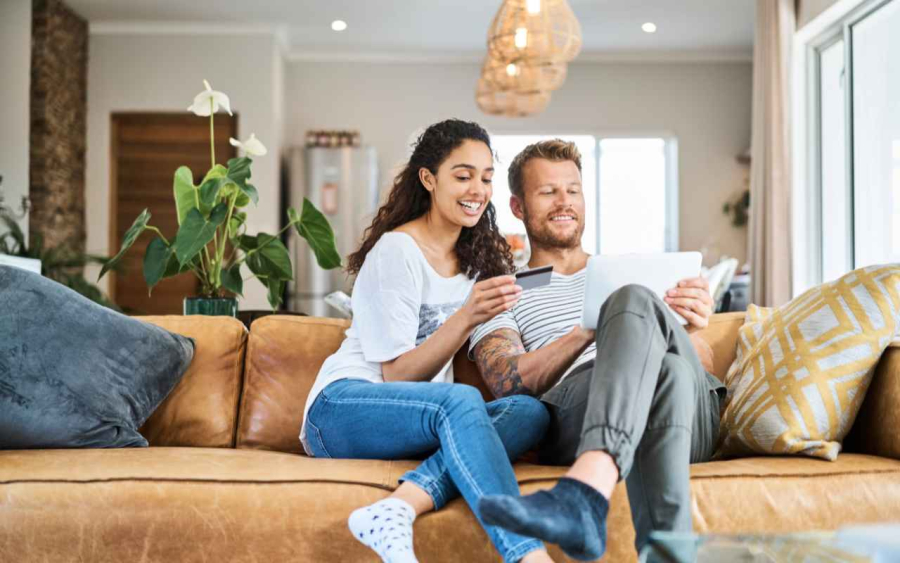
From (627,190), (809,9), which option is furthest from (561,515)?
(627,190)

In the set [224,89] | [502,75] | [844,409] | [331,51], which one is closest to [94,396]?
[844,409]

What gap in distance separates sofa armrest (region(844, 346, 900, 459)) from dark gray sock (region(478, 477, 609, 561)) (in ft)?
2.53

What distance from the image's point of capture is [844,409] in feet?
5.69

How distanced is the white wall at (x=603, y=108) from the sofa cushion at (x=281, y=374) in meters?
5.59

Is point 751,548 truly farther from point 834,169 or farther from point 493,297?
point 834,169

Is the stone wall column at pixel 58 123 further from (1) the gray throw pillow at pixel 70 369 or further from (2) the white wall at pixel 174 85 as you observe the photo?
(1) the gray throw pillow at pixel 70 369

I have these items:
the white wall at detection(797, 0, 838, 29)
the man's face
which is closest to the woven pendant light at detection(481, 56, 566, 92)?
the white wall at detection(797, 0, 838, 29)

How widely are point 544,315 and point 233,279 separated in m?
1.09

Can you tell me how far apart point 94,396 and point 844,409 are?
154cm

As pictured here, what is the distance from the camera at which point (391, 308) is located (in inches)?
71.9

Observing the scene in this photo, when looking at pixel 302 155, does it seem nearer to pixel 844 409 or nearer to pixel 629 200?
pixel 629 200

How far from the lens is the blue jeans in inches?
59.6

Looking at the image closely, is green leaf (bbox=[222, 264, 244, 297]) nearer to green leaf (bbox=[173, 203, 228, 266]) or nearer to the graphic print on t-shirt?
green leaf (bbox=[173, 203, 228, 266])

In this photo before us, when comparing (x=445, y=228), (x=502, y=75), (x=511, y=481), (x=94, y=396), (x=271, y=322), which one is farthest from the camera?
(x=502, y=75)
